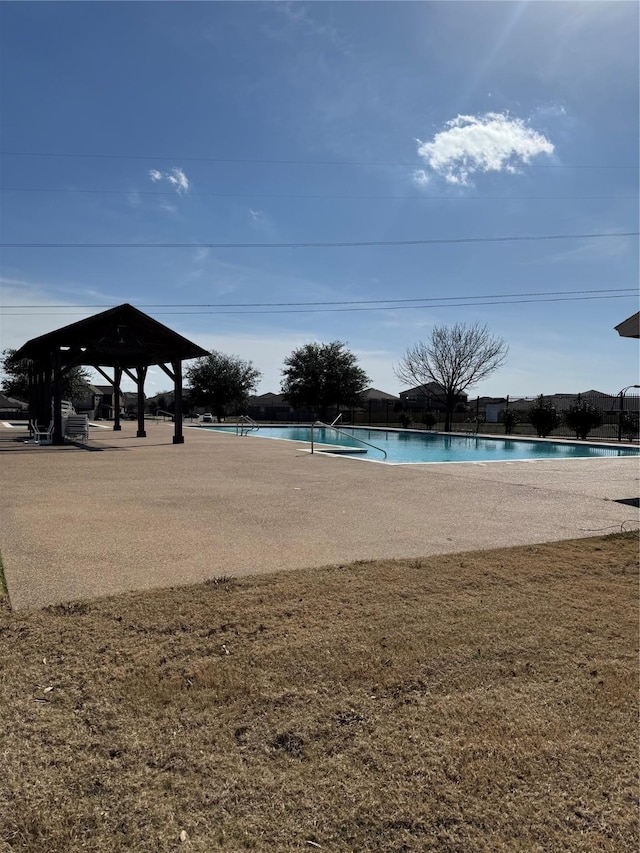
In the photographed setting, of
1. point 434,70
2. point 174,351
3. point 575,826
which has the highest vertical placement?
point 434,70

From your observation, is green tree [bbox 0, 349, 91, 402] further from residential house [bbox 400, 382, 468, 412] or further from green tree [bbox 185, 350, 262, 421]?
residential house [bbox 400, 382, 468, 412]

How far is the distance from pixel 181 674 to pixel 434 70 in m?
15.5

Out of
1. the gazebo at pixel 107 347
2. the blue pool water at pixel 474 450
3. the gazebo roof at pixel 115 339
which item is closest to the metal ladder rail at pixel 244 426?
the blue pool water at pixel 474 450

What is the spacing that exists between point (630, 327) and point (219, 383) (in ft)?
143

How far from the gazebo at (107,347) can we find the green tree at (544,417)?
15683 mm

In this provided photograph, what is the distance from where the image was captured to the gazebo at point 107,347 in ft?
53.8

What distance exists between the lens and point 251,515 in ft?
19.9

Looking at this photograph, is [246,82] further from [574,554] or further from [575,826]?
[575,826]

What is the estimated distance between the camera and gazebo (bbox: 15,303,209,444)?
16.4 metres

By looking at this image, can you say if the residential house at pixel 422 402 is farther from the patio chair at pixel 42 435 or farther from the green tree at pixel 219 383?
the patio chair at pixel 42 435

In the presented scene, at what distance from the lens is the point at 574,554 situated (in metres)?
4.65

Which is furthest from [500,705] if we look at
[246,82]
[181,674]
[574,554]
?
[246,82]

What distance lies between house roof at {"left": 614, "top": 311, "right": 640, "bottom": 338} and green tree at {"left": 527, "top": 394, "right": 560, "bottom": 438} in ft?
56.2

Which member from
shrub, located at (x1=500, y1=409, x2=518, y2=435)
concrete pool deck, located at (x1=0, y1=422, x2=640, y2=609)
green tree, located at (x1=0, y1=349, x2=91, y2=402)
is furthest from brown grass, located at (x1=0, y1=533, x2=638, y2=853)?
green tree, located at (x1=0, y1=349, x2=91, y2=402)
